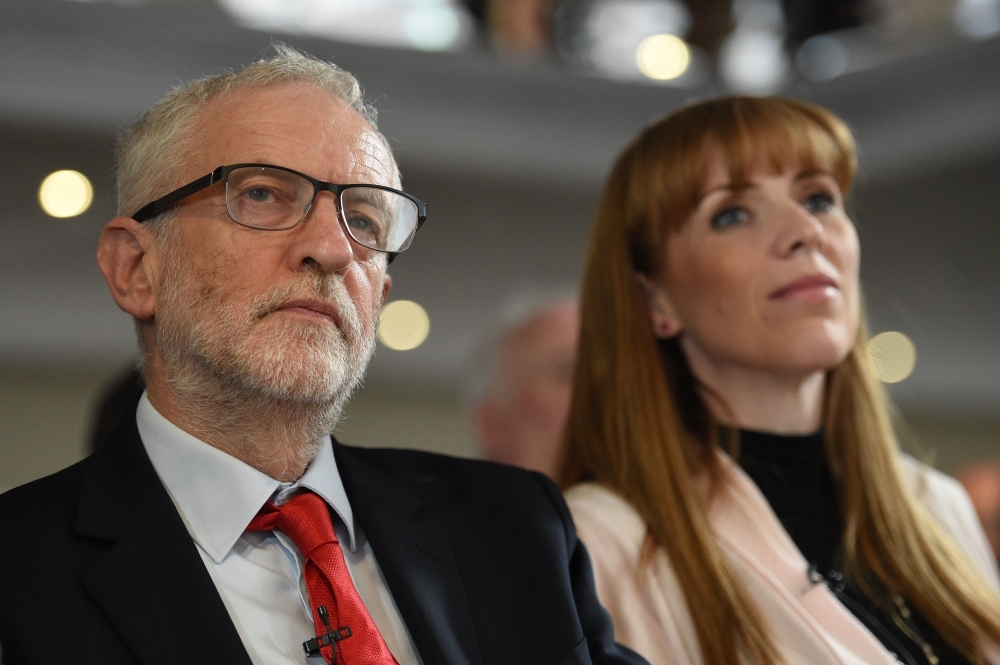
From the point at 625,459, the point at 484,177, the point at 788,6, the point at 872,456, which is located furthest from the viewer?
the point at 484,177

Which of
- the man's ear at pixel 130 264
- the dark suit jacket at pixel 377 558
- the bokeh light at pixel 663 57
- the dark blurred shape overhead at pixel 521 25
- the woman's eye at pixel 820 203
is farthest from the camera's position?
the bokeh light at pixel 663 57

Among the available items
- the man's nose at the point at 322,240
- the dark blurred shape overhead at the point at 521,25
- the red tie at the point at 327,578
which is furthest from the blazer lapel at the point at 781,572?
the dark blurred shape overhead at the point at 521,25

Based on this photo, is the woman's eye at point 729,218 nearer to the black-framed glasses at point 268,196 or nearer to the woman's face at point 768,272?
the woman's face at point 768,272

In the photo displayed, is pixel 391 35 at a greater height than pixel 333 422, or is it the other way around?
pixel 391 35

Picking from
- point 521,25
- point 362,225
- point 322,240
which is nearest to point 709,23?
point 521,25

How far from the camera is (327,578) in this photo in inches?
52.1

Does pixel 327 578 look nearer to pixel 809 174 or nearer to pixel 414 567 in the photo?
pixel 414 567

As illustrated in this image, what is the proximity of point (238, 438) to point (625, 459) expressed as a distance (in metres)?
0.77

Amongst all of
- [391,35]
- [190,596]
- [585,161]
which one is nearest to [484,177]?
[585,161]

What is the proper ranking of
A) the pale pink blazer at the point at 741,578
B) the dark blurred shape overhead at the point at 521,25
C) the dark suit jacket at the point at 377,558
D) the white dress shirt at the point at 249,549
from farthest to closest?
the dark blurred shape overhead at the point at 521,25
the pale pink blazer at the point at 741,578
the white dress shirt at the point at 249,549
the dark suit jacket at the point at 377,558

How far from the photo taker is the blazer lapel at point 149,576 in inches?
47.1

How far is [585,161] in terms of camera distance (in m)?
4.55

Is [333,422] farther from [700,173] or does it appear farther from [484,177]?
[484,177]

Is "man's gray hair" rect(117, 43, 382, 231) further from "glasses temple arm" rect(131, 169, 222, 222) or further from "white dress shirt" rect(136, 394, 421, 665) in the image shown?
"white dress shirt" rect(136, 394, 421, 665)
